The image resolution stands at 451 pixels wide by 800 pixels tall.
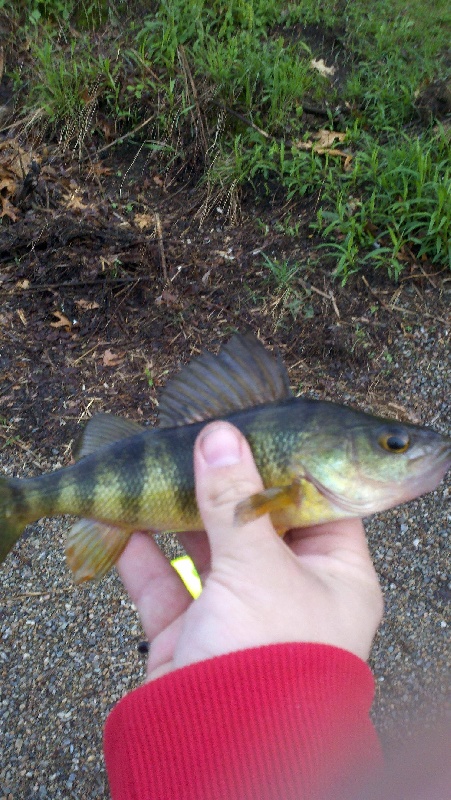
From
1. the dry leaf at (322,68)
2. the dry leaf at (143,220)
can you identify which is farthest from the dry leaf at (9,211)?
the dry leaf at (322,68)

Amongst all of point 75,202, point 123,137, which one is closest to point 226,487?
point 75,202

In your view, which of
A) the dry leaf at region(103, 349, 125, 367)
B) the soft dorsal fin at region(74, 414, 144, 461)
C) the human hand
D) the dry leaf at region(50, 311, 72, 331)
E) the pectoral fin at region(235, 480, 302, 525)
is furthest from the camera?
the dry leaf at region(50, 311, 72, 331)

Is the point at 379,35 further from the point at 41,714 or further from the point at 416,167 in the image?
the point at 41,714

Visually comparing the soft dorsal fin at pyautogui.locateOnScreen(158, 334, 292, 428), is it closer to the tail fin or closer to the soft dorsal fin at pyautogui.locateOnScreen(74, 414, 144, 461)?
the soft dorsal fin at pyautogui.locateOnScreen(74, 414, 144, 461)

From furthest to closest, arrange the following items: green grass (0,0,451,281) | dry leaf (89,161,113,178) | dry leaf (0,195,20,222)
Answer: dry leaf (89,161,113,178) → dry leaf (0,195,20,222) → green grass (0,0,451,281)

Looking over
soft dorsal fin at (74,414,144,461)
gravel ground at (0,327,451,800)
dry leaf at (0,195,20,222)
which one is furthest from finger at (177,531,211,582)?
dry leaf at (0,195,20,222)

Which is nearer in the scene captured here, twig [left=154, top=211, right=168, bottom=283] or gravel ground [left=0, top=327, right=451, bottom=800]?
gravel ground [left=0, top=327, right=451, bottom=800]

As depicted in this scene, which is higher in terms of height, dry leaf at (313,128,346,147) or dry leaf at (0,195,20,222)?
dry leaf at (313,128,346,147)

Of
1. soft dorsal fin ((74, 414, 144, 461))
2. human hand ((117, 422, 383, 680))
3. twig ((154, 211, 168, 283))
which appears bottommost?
twig ((154, 211, 168, 283))
